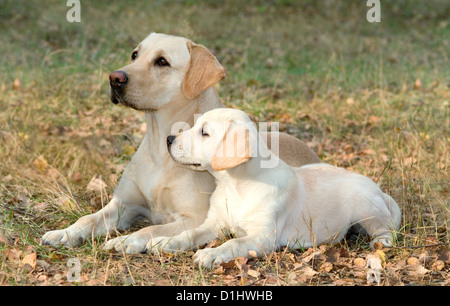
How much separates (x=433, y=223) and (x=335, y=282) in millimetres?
1449

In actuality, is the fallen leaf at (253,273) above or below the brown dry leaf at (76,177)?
below

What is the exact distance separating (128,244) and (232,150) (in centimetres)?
91

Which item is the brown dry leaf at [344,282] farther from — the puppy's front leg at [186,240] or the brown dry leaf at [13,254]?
the brown dry leaf at [13,254]

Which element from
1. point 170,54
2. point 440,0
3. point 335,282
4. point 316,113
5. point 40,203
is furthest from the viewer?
point 440,0

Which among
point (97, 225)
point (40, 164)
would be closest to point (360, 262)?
point (97, 225)

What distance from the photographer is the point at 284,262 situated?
3484 millimetres

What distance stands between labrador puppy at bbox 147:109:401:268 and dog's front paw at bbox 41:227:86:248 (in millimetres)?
519

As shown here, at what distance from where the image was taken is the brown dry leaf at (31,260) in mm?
3287

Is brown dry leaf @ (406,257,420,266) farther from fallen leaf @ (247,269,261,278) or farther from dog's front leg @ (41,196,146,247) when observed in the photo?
dog's front leg @ (41,196,146,247)

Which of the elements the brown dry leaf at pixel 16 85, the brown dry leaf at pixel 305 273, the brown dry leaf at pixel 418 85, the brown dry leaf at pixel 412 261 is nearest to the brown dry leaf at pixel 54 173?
the brown dry leaf at pixel 305 273

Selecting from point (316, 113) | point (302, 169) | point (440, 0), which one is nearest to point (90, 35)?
point (316, 113)

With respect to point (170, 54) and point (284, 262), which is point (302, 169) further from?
point (170, 54)

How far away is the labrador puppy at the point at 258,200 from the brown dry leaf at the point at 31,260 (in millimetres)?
707
